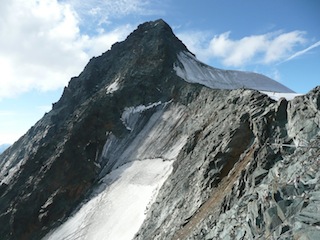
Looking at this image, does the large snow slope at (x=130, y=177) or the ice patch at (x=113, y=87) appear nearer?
the large snow slope at (x=130, y=177)

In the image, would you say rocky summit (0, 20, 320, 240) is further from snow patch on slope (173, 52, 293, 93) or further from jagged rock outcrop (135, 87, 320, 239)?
snow patch on slope (173, 52, 293, 93)

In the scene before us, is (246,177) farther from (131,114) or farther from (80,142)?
(80,142)

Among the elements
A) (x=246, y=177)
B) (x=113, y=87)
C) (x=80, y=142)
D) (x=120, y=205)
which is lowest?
(x=246, y=177)

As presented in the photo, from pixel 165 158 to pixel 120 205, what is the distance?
716 cm

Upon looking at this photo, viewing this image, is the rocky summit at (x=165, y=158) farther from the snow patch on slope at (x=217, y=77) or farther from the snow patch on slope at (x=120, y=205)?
the snow patch on slope at (x=217, y=77)

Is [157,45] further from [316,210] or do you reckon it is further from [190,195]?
[316,210]

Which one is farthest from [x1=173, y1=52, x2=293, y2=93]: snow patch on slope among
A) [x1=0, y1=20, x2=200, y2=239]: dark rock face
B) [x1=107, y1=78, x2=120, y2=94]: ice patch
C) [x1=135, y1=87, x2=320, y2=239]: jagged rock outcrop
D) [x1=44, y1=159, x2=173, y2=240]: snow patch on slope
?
[x1=135, y1=87, x2=320, y2=239]: jagged rock outcrop

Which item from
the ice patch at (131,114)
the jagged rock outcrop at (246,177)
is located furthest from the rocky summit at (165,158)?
the ice patch at (131,114)

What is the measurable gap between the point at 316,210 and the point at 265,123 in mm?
12016

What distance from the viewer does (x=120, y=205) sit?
3656 cm

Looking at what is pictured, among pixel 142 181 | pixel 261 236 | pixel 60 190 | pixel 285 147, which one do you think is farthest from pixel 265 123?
pixel 60 190

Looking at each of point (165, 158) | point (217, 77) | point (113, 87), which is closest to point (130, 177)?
point (165, 158)

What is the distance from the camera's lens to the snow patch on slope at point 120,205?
33.2m

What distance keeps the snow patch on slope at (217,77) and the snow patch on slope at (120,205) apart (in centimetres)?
1889
